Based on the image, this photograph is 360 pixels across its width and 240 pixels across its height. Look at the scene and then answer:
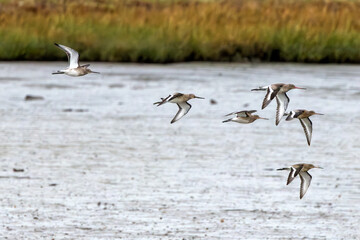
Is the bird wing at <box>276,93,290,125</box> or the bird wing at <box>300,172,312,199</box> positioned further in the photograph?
the bird wing at <box>300,172,312,199</box>

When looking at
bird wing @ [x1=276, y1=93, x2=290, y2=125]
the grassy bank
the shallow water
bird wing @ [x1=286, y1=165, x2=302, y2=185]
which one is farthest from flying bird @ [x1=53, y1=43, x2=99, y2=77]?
the grassy bank

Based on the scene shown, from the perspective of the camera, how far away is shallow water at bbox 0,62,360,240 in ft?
36.8

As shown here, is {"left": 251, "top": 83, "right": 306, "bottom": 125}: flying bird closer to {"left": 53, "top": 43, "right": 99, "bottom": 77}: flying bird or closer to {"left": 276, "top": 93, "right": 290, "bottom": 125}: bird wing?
{"left": 276, "top": 93, "right": 290, "bottom": 125}: bird wing

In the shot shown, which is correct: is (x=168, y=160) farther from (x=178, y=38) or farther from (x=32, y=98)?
(x=178, y=38)

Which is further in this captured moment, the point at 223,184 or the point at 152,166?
the point at 152,166

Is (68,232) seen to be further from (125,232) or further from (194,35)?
(194,35)

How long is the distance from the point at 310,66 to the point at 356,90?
13.9 feet

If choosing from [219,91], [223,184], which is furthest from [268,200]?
[219,91]

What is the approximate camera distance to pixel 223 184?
13.2m

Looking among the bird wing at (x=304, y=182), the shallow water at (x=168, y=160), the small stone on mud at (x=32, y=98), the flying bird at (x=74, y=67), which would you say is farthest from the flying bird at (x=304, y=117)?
the small stone on mud at (x=32, y=98)

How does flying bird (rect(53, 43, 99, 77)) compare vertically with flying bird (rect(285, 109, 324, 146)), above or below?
above

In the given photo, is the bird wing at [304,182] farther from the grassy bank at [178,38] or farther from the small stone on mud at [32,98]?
the grassy bank at [178,38]

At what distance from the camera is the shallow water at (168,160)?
36.8 ft

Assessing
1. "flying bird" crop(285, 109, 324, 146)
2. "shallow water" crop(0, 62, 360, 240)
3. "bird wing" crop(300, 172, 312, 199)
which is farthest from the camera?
"shallow water" crop(0, 62, 360, 240)
